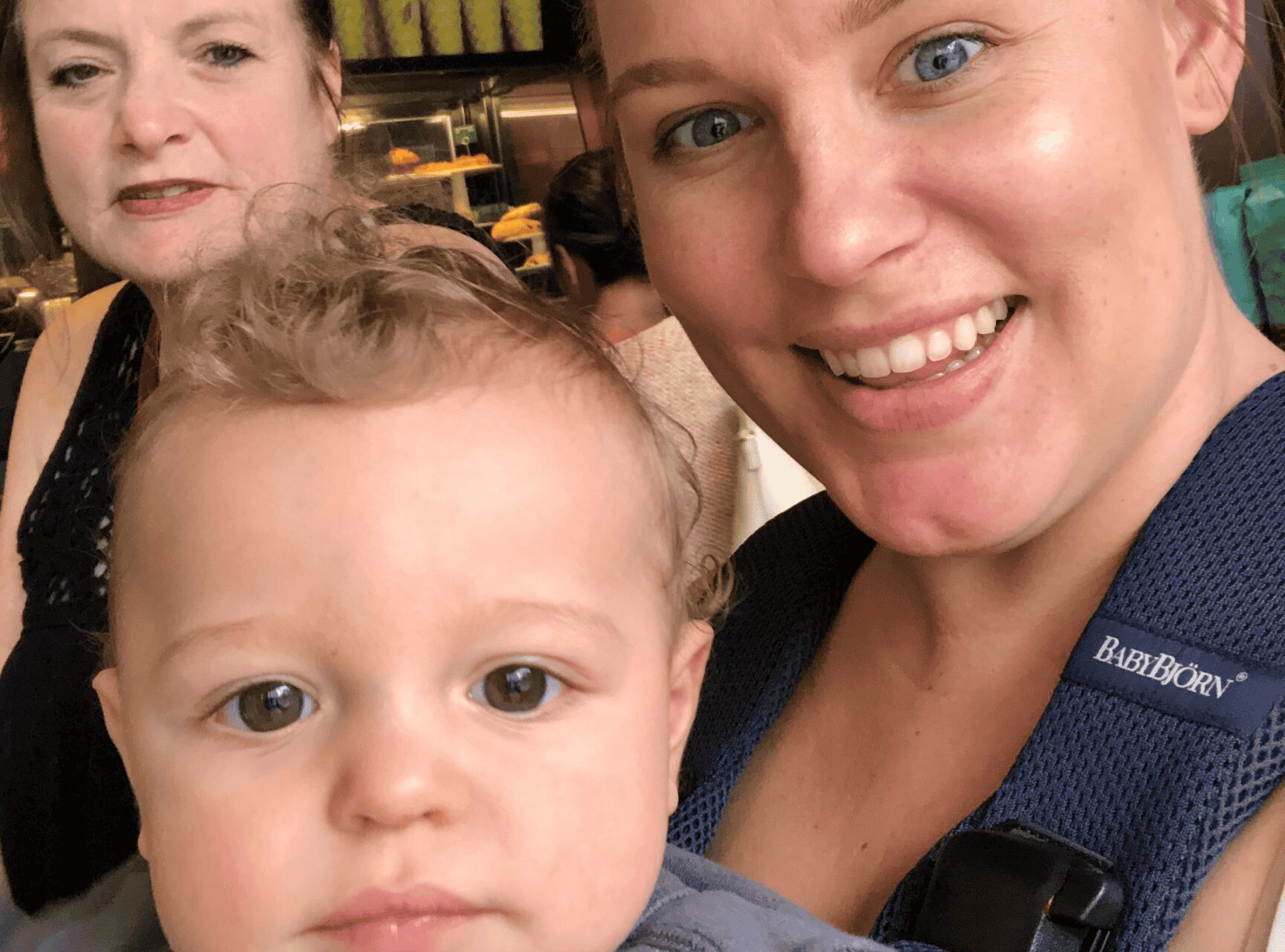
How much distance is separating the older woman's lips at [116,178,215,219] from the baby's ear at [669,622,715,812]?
1.14 meters

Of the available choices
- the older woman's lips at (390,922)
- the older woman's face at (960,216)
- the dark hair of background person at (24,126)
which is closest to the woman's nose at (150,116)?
the dark hair of background person at (24,126)

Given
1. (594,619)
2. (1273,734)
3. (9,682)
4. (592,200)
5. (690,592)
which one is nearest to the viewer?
(1273,734)

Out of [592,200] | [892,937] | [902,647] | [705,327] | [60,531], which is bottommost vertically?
[892,937]

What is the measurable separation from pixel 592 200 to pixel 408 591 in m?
2.33

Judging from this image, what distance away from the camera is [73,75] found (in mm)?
1835

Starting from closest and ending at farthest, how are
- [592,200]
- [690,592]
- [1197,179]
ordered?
[1197,179] < [690,592] < [592,200]

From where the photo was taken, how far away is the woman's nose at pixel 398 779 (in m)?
0.83

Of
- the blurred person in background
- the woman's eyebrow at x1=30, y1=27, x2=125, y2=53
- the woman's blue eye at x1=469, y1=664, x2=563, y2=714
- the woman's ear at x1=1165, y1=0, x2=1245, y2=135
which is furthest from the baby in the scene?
the blurred person in background

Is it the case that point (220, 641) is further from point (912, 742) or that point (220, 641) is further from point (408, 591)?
point (912, 742)

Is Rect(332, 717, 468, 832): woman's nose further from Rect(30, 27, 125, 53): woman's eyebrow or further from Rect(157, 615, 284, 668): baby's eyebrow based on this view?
Rect(30, 27, 125, 53): woman's eyebrow

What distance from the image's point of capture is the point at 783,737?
132 cm

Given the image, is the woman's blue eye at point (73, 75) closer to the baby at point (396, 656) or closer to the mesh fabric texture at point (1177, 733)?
the baby at point (396, 656)

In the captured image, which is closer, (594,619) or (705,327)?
(594,619)

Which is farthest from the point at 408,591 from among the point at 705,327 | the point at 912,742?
the point at 912,742
